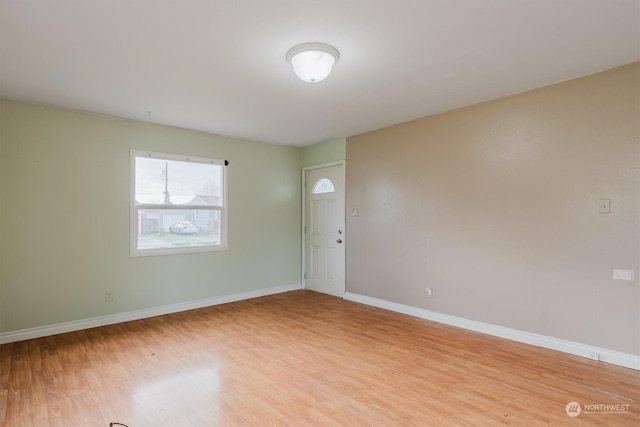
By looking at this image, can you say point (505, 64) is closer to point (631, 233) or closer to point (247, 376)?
point (631, 233)

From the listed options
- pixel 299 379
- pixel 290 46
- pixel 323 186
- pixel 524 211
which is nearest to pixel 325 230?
pixel 323 186

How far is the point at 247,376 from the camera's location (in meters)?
2.63

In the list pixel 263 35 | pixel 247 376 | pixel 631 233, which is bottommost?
pixel 247 376

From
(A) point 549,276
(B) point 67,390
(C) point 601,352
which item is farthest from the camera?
(A) point 549,276

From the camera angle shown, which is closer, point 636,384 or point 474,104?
point 636,384

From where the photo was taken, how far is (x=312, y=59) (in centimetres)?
241

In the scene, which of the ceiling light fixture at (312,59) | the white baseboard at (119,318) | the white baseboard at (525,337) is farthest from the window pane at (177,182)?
the white baseboard at (525,337)

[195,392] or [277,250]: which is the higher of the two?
[277,250]

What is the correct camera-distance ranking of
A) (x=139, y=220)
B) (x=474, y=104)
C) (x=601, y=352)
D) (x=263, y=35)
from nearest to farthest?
(x=263, y=35), (x=601, y=352), (x=474, y=104), (x=139, y=220)

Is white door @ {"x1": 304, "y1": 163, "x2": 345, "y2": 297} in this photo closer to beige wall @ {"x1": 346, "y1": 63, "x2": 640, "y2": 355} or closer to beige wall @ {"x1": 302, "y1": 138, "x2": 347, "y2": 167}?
beige wall @ {"x1": 302, "y1": 138, "x2": 347, "y2": 167}

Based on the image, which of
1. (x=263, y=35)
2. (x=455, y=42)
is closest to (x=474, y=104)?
(x=455, y=42)

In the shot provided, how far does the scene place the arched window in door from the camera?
216 inches

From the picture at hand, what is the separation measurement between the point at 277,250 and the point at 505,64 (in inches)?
166

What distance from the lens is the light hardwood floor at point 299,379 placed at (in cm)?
209
